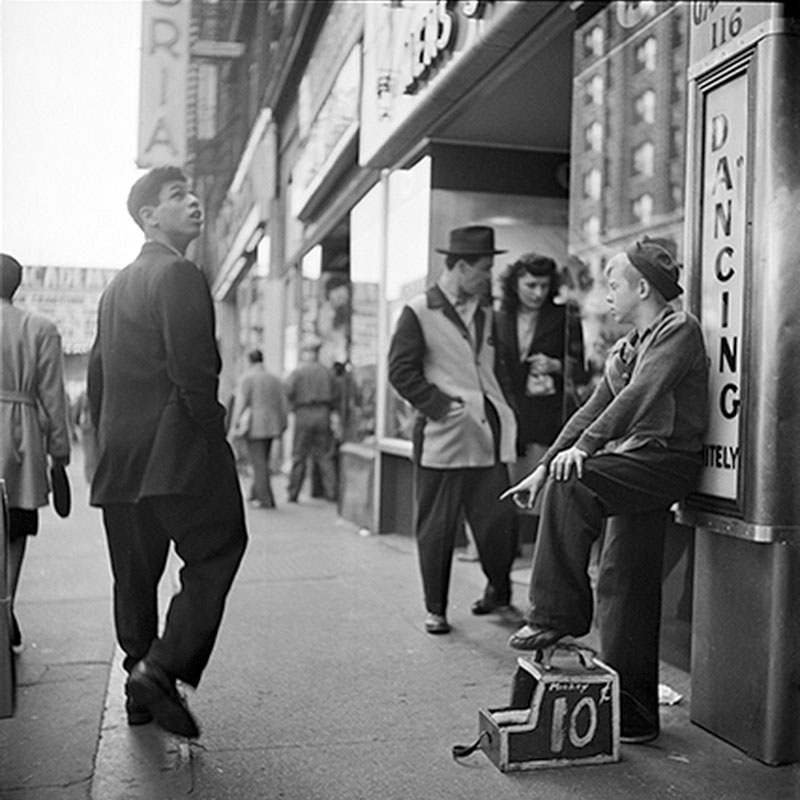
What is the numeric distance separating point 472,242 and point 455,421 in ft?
2.93

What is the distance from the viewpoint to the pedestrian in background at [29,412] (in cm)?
462

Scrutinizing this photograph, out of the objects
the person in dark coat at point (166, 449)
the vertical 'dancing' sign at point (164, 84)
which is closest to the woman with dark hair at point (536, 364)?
the vertical 'dancing' sign at point (164, 84)

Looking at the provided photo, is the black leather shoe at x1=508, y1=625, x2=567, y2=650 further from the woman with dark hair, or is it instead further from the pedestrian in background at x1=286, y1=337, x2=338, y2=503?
the pedestrian in background at x1=286, y1=337, x2=338, y2=503

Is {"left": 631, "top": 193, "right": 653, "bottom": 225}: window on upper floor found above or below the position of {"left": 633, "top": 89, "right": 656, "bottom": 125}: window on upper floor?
below

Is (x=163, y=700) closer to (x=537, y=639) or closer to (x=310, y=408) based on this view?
(x=537, y=639)

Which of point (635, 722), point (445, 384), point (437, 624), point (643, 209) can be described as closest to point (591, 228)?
point (643, 209)

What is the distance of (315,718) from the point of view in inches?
152

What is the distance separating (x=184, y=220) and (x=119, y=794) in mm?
1861

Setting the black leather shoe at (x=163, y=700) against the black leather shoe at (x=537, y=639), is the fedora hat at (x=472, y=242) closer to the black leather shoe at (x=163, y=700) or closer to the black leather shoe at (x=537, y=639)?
the black leather shoe at (x=537, y=639)

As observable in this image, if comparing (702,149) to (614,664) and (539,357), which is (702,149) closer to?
(614,664)

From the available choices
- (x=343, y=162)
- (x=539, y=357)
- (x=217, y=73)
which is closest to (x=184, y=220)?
(x=539, y=357)

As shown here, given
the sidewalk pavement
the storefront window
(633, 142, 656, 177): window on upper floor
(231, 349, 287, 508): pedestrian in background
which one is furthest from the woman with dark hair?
(231, 349, 287, 508): pedestrian in background

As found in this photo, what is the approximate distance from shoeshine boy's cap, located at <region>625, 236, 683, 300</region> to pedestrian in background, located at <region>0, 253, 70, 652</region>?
2.49 m

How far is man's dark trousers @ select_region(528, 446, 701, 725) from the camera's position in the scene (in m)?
3.39
